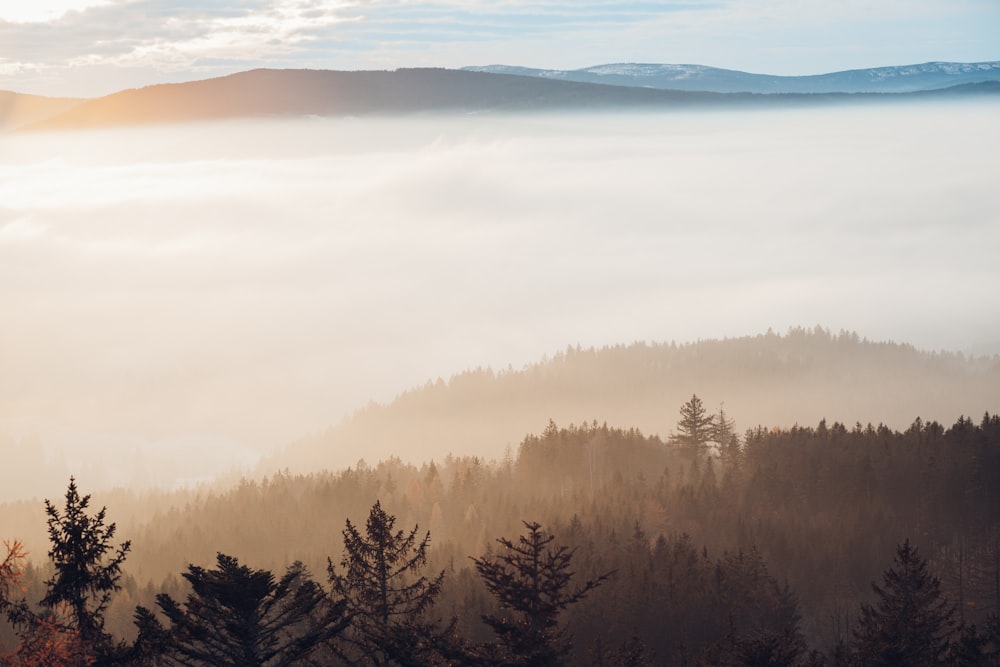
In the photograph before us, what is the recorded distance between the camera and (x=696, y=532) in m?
123

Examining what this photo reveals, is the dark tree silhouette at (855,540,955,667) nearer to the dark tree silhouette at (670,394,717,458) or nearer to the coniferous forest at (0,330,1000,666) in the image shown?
the coniferous forest at (0,330,1000,666)

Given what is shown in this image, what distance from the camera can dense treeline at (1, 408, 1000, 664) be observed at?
8669 cm

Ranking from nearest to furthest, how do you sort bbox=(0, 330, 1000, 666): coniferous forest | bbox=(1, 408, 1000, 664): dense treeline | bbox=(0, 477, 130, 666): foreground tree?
1. bbox=(0, 477, 130, 666): foreground tree
2. bbox=(0, 330, 1000, 666): coniferous forest
3. bbox=(1, 408, 1000, 664): dense treeline

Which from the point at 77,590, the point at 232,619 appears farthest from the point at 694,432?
the point at 232,619

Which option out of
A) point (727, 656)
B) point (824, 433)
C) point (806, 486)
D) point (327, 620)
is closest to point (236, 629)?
point (327, 620)

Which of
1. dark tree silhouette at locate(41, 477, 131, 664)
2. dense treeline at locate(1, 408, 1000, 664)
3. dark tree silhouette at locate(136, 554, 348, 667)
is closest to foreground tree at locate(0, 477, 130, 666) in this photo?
dark tree silhouette at locate(41, 477, 131, 664)

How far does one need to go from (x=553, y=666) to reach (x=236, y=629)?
10.6m

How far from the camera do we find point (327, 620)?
29.8 metres

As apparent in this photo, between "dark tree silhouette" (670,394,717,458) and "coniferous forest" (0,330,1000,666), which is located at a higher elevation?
"dark tree silhouette" (670,394,717,458)

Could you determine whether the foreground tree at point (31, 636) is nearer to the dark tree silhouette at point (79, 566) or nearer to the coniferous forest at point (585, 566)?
the coniferous forest at point (585, 566)

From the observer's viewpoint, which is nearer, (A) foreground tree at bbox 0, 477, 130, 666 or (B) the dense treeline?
(A) foreground tree at bbox 0, 477, 130, 666

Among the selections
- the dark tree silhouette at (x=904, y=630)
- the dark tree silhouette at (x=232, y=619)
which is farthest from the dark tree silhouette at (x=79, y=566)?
the dark tree silhouette at (x=904, y=630)

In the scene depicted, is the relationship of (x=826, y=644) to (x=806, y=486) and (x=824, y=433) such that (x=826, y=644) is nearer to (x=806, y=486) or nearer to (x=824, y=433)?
(x=806, y=486)

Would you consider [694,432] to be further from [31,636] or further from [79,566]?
[31,636]
